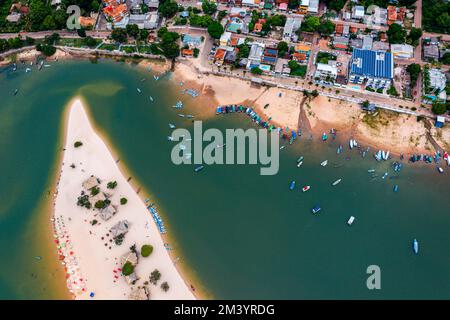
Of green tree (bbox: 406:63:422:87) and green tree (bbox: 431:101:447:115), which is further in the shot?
green tree (bbox: 406:63:422:87)

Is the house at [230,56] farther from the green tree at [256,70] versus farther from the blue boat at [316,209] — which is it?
the blue boat at [316,209]

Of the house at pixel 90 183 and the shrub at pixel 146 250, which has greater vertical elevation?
the house at pixel 90 183

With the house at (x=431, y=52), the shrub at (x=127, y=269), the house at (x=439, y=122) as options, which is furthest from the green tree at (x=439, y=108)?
the shrub at (x=127, y=269)

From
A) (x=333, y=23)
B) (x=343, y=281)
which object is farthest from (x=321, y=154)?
(x=333, y=23)

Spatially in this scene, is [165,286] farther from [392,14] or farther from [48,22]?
[392,14]

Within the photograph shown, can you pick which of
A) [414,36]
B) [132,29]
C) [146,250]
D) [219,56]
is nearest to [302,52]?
[219,56]

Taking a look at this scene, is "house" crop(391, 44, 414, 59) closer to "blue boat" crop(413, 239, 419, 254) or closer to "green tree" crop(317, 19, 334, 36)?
"green tree" crop(317, 19, 334, 36)

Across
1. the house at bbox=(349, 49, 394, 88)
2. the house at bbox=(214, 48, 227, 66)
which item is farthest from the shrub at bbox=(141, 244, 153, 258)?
the house at bbox=(349, 49, 394, 88)
